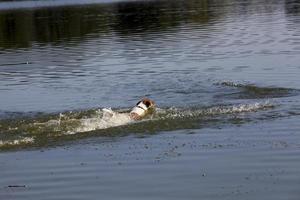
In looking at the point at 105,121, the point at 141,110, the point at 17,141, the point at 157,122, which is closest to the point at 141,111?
the point at 141,110

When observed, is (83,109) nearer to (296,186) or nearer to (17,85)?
(17,85)

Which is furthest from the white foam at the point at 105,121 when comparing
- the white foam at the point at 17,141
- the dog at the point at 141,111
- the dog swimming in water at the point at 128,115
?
the white foam at the point at 17,141

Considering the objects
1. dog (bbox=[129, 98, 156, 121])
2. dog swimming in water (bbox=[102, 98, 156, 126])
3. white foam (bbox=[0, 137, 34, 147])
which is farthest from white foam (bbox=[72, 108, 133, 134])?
white foam (bbox=[0, 137, 34, 147])

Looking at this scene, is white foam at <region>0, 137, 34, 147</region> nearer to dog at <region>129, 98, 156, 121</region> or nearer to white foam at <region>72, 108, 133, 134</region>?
white foam at <region>72, 108, 133, 134</region>

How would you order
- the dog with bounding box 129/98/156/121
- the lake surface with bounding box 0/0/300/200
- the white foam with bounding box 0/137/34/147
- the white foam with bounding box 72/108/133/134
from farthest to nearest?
the dog with bounding box 129/98/156/121, the white foam with bounding box 72/108/133/134, the white foam with bounding box 0/137/34/147, the lake surface with bounding box 0/0/300/200

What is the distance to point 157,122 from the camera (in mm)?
18625

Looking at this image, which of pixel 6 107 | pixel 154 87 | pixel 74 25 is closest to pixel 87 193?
pixel 6 107

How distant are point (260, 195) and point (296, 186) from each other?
0.80 meters

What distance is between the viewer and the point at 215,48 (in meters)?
38.1

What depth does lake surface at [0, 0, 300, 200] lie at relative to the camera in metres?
13.0

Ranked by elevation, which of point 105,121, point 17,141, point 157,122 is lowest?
point 157,122

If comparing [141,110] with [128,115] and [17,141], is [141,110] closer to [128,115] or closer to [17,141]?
[128,115]

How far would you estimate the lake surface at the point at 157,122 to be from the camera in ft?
42.6

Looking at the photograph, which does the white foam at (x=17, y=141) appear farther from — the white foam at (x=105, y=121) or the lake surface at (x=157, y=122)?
the white foam at (x=105, y=121)
